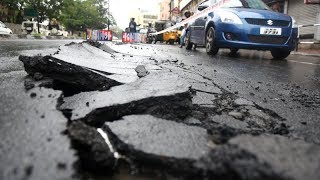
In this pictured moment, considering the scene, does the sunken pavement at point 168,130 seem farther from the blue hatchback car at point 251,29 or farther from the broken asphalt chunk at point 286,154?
the blue hatchback car at point 251,29

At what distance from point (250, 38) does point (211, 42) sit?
41.4 inches

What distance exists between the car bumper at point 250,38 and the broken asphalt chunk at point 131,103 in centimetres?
501

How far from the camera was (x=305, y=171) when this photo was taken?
1.10 meters

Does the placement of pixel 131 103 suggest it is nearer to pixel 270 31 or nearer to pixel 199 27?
pixel 270 31

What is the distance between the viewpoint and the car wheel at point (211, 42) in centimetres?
776

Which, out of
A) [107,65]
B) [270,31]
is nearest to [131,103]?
[107,65]

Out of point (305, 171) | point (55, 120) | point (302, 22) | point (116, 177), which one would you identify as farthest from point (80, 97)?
point (302, 22)

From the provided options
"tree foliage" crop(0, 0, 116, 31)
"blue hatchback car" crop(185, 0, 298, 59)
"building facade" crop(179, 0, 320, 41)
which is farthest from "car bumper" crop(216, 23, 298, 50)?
"tree foliage" crop(0, 0, 116, 31)

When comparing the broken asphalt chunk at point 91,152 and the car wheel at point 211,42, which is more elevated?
the car wheel at point 211,42

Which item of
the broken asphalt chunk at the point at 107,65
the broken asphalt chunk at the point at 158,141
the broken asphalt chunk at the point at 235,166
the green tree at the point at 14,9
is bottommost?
the broken asphalt chunk at the point at 158,141

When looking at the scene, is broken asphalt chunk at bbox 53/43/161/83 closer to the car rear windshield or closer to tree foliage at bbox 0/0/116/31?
the car rear windshield

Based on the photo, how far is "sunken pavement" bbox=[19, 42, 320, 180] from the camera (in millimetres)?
1162

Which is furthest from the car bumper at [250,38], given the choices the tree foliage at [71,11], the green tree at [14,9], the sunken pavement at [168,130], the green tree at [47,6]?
the green tree at [47,6]

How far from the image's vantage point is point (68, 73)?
2.74 metres
